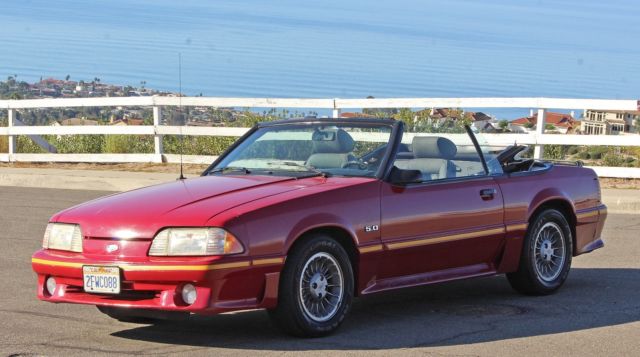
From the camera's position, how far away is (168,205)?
7.70 m

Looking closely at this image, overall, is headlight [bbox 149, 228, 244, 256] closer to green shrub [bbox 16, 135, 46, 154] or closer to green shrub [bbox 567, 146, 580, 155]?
green shrub [bbox 567, 146, 580, 155]

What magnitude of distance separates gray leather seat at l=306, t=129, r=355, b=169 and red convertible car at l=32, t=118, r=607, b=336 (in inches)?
0.4

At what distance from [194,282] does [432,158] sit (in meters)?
2.54

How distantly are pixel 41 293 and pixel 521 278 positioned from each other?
3.74 m

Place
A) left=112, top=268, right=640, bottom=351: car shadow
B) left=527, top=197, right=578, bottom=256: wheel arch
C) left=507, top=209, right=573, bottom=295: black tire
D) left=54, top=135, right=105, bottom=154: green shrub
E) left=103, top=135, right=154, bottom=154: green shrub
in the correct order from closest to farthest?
left=112, top=268, right=640, bottom=351: car shadow, left=507, top=209, right=573, bottom=295: black tire, left=527, top=197, right=578, bottom=256: wheel arch, left=103, top=135, right=154, bottom=154: green shrub, left=54, top=135, right=105, bottom=154: green shrub

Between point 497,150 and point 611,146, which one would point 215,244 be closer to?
point 497,150

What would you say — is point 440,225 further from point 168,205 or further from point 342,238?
point 168,205

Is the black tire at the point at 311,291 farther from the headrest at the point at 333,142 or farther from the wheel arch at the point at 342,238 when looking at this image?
the headrest at the point at 333,142

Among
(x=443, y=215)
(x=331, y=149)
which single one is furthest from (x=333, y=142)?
(x=443, y=215)

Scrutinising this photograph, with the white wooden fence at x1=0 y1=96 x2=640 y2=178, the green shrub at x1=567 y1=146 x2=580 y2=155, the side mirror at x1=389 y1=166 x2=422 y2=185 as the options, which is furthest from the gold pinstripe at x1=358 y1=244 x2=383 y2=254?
the green shrub at x1=567 y1=146 x2=580 y2=155

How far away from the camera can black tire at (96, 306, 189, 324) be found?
24.4 feet

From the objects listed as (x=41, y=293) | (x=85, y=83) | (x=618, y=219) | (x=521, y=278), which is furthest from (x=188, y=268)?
(x=85, y=83)

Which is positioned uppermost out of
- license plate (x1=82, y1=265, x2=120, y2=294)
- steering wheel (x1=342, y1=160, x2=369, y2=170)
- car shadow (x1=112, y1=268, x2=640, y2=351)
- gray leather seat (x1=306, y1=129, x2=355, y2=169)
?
gray leather seat (x1=306, y1=129, x2=355, y2=169)

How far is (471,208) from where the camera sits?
8977mm
